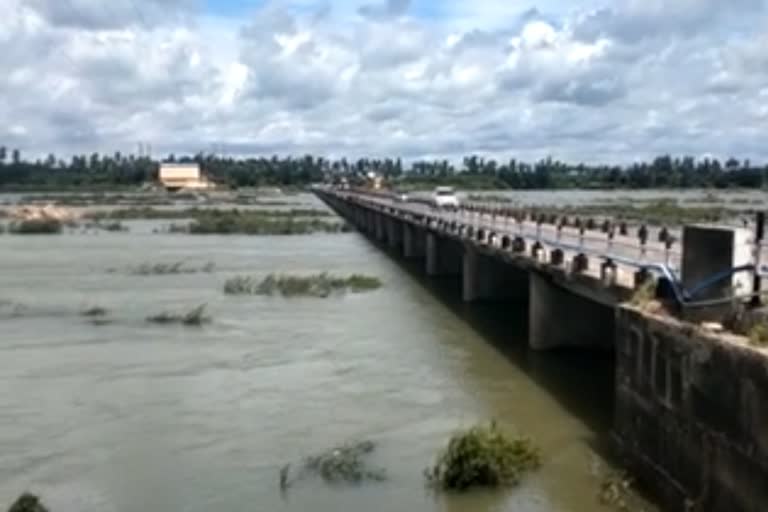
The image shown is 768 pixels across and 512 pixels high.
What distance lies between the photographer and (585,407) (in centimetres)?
2291

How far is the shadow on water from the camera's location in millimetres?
22281

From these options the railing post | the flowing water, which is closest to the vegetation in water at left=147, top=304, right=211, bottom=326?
the flowing water

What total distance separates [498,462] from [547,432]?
361cm

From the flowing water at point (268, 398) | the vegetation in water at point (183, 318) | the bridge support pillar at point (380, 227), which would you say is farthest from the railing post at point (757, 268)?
the bridge support pillar at point (380, 227)

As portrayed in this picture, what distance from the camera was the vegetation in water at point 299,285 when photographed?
145ft

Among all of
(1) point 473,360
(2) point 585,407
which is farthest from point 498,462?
(1) point 473,360

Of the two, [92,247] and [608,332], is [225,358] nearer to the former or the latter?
[608,332]

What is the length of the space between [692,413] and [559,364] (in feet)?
41.1

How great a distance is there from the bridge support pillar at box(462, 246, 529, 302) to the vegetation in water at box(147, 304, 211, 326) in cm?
1021

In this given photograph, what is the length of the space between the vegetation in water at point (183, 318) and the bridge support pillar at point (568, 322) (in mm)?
11677

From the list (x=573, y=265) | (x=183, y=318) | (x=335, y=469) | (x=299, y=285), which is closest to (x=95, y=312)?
(x=183, y=318)

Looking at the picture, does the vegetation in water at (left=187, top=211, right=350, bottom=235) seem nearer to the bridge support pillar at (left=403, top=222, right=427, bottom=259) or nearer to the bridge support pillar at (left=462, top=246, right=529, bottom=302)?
the bridge support pillar at (left=403, top=222, right=427, bottom=259)

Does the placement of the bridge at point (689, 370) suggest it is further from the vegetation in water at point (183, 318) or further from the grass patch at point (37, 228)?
the grass patch at point (37, 228)

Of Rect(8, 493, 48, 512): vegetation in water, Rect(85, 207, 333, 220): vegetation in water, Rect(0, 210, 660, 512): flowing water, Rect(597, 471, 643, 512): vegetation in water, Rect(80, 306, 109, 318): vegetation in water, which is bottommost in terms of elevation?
Rect(85, 207, 333, 220): vegetation in water
